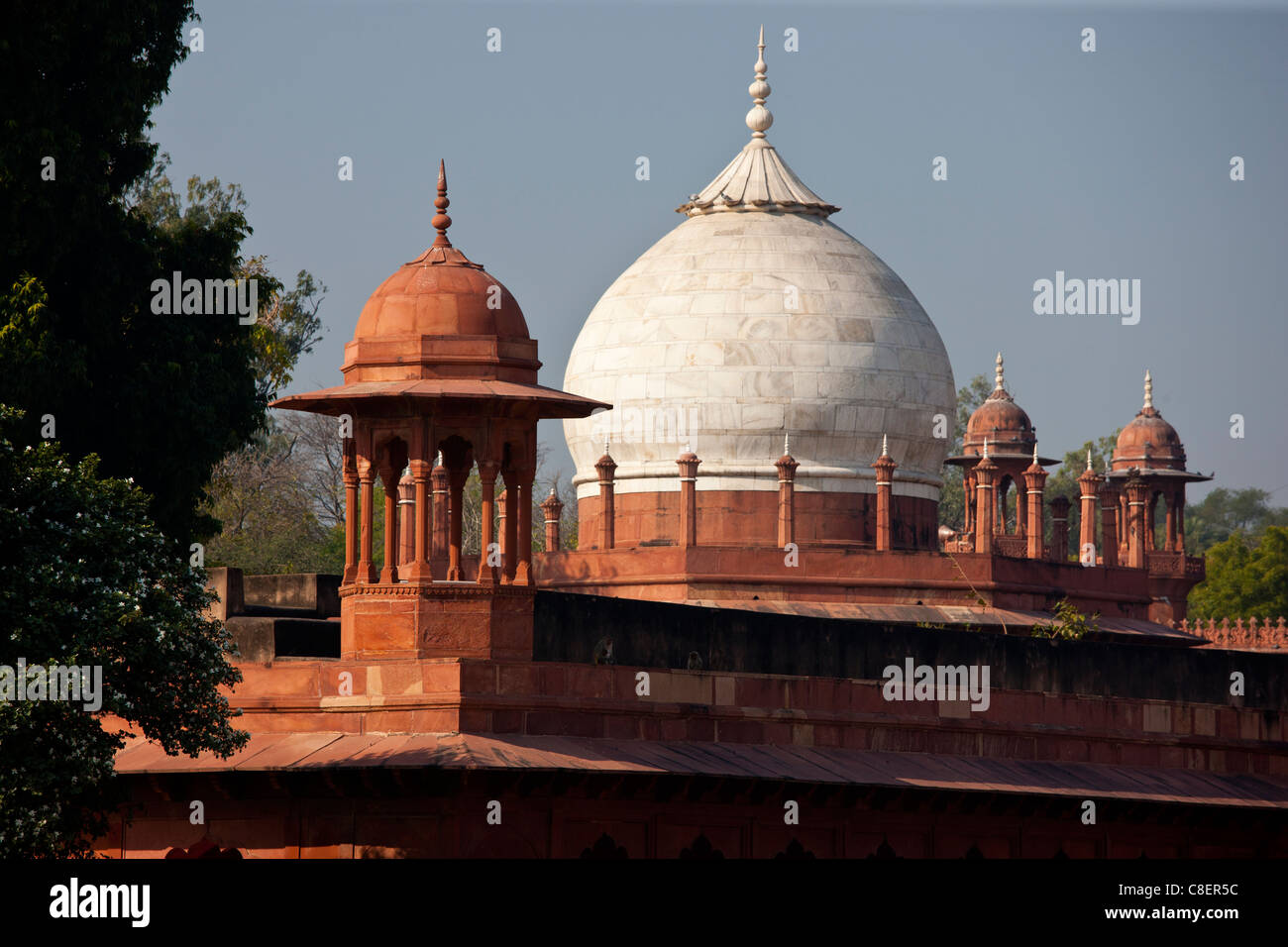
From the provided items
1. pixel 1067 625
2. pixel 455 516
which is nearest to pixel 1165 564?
pixel 1067 625

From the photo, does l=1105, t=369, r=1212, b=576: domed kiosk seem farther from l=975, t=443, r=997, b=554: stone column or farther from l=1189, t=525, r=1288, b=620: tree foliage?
l=1189, t=525, r=1288, b=620: tree foliage

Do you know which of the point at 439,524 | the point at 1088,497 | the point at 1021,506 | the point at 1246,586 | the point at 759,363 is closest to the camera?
the point at 439,524

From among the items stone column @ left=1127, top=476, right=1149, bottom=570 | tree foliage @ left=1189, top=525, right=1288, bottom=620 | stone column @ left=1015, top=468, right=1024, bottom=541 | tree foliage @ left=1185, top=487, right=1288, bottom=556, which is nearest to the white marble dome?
stone column @ left=1015, top=468, right=1024, bottom=541

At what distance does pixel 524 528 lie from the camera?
20688mm

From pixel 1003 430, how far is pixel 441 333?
23.3m

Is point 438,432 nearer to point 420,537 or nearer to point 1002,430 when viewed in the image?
point 420,537

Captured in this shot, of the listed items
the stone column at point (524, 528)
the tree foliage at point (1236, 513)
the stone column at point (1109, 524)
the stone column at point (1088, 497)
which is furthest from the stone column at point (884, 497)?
the tree foliage at point (1236, 513)

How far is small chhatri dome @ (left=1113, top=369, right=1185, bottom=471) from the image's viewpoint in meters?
45.9

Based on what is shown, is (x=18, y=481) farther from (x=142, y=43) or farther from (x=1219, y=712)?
(x=1219, y=712)

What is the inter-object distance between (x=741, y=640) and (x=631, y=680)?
228 centimetres
